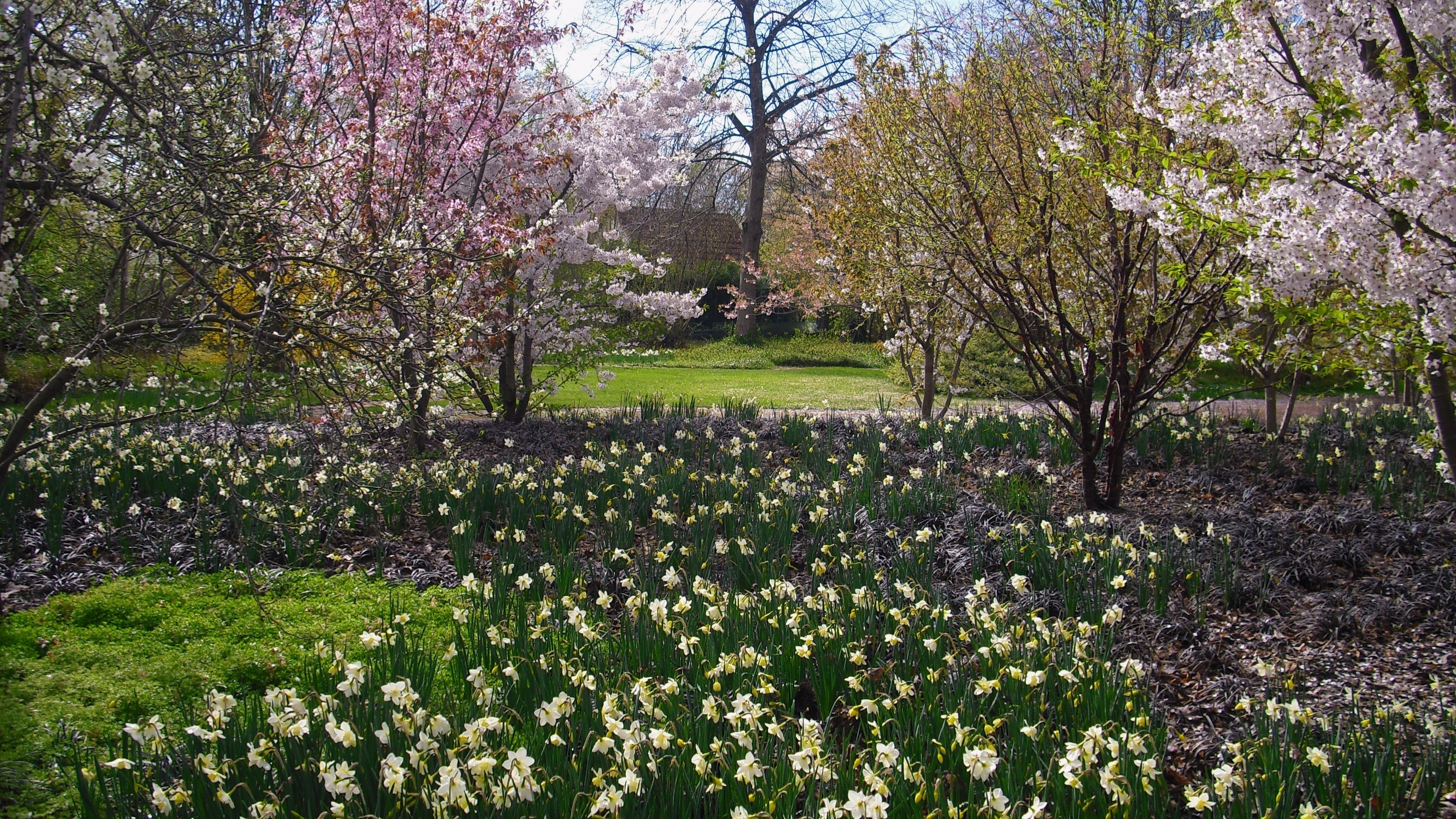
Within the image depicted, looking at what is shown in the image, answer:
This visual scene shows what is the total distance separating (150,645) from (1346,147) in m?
5.36

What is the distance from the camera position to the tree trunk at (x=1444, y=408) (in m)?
4.30

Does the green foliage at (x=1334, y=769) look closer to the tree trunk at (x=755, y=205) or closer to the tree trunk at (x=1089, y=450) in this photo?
the tree trunk at (x=1089, y=450)

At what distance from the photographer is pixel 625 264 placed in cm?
973

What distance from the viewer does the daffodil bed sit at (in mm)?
2154

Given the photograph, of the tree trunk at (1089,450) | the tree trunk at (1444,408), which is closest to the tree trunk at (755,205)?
the tree trunk at (1089,450)

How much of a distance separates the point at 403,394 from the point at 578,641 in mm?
1366

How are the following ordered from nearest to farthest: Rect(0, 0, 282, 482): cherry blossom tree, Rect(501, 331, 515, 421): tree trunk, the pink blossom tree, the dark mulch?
Rect(0, 0, 282, 482): cherry blossom tree → the dark mulch → the pink blossom tree → Rect(501, 331, 515, 421): tree trunk

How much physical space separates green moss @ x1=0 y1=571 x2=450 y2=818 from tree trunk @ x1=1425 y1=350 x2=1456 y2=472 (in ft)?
15.3

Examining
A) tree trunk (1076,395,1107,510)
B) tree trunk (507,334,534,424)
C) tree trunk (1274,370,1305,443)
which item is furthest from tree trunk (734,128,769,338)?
tree trunk (1076,395,1107,510)

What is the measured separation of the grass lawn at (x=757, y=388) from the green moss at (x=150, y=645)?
22.2ft

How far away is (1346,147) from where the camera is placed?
387 centimetres

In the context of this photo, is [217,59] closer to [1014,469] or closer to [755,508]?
[755,508]

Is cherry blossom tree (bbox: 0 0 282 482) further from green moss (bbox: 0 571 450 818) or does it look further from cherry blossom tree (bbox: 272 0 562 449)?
green moss (bbox: 0 571 450 818)

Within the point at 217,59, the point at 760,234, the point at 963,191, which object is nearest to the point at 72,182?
the point at 217,59
